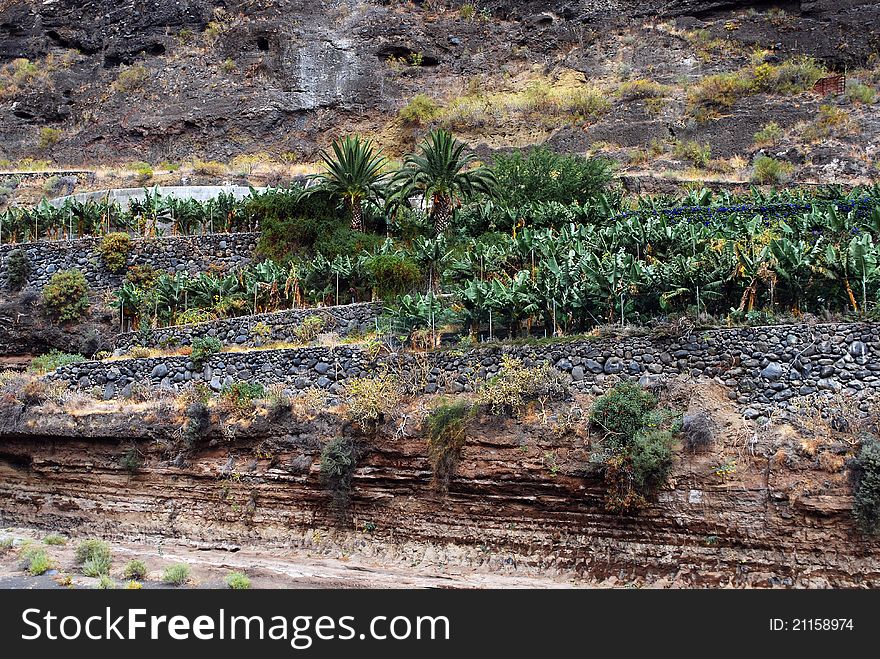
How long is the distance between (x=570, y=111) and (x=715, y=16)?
8.95 m

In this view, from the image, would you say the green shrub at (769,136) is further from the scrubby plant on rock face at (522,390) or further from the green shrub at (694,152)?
the scrubby plant on rock face at (522,390)

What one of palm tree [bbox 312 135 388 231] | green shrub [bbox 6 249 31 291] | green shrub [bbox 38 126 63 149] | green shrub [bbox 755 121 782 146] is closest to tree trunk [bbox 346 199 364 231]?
palm tree [bbox 312 135 388 231]

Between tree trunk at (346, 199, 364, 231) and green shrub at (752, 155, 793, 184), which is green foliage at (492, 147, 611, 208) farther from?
green shrub at (752, 155, 793, 184)

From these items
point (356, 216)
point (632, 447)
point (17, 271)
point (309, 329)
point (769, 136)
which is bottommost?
point (632, 447)

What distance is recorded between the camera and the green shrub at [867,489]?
47.8ft

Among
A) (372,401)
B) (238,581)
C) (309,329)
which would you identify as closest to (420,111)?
(309,329)

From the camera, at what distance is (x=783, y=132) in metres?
35.8

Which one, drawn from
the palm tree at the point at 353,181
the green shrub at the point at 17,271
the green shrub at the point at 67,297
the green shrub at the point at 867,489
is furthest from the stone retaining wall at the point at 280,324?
the green shrub at the point at 867,489

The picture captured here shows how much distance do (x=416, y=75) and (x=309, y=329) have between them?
26110mm

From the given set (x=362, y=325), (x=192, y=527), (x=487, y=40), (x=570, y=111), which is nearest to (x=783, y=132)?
(x=570, y=111)

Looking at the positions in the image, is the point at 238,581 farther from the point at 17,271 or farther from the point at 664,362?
the point at 17,271

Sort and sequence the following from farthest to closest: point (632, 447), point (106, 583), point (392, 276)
→ point (392, 276)
point (632, 447)
point (106, 583)

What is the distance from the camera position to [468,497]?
17.7 m

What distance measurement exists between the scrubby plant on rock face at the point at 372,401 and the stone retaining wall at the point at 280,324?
3.48 m
